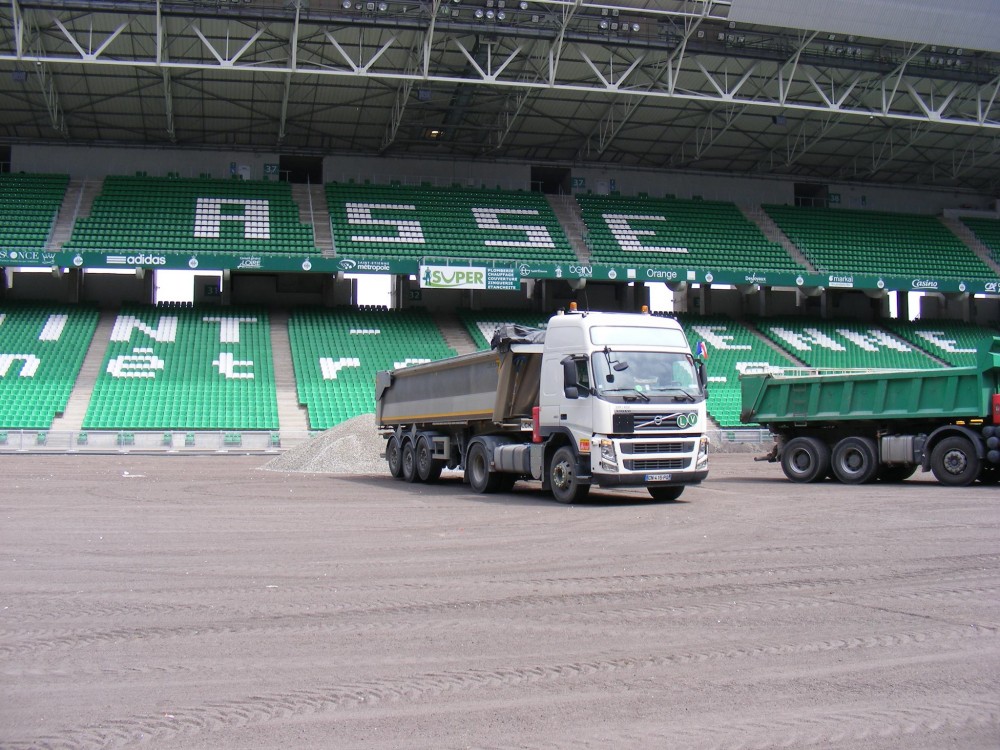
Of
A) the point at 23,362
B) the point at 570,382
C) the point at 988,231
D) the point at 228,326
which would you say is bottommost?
the point at 570,382

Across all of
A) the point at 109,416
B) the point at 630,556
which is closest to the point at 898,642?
the point at 630,556

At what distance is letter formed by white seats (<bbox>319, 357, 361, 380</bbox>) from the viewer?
36.5m

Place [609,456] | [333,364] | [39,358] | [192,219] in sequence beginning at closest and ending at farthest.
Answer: [609,456], [39,358], [333,364], [192,219]

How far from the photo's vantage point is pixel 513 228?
43656mm

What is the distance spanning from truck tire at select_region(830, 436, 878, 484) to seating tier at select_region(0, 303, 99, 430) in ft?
78.8

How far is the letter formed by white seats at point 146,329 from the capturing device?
37.9 metres

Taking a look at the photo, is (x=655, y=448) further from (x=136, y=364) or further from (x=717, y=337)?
(x=717, y=337)

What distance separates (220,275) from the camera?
4275 centimetres

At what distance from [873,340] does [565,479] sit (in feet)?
107

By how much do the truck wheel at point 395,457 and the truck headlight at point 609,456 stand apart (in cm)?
769

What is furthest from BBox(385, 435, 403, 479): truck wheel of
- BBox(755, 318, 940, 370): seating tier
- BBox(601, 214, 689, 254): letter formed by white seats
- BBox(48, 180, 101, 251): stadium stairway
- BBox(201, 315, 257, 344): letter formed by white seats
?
BBox(755, 318, 940, 370): seating tier

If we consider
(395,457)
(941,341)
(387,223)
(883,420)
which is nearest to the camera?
(883,420)

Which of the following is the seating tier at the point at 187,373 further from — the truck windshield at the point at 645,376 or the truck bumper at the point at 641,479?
the truck bumper at the point at 641,479

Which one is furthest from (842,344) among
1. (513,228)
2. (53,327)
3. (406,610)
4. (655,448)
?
(406,610)
